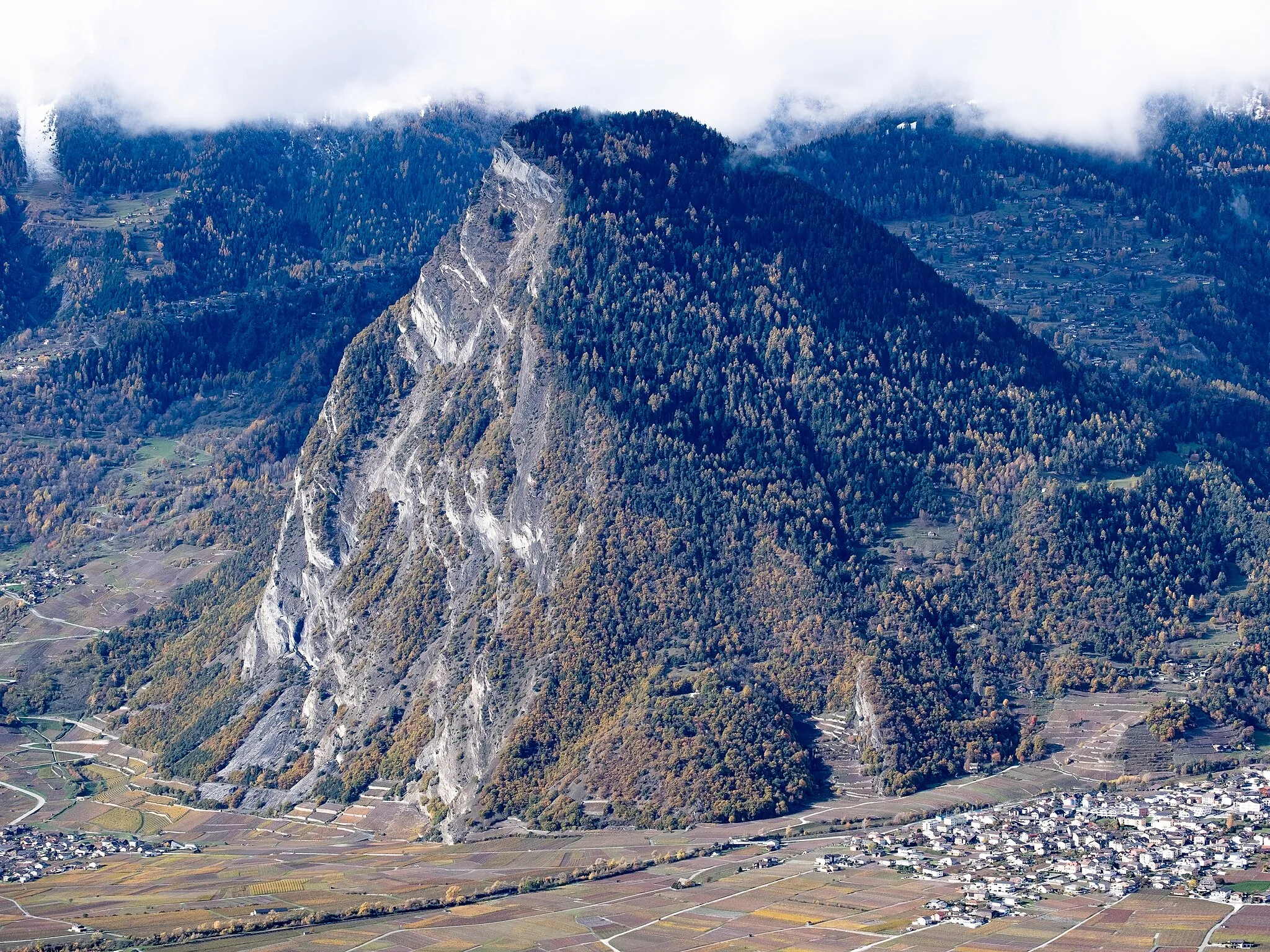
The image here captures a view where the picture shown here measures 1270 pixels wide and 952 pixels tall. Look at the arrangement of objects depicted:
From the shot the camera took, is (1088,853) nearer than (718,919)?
No

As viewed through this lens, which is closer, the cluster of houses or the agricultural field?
the agricultural field

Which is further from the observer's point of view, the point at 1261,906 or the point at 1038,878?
the point at 1038,878

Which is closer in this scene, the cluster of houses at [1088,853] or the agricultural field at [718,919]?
the agricultural field at [718,919]

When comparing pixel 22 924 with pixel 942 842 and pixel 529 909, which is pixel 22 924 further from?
pixel 942 842

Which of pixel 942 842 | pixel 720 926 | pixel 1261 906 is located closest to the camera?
pixel 1261 906

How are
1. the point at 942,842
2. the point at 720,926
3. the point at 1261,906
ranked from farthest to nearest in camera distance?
the point at 942,842
the point at 720,926
the point at 1261,906

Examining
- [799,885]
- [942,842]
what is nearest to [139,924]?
[799,885]

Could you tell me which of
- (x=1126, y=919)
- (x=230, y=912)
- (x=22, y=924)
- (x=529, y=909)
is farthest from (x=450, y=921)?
(x=1126, y=919)

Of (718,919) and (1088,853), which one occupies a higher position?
(1088,853)
